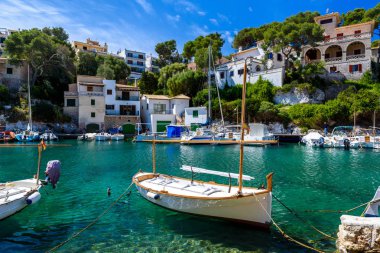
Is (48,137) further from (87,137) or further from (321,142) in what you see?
(321,142)

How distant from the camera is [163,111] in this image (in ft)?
199

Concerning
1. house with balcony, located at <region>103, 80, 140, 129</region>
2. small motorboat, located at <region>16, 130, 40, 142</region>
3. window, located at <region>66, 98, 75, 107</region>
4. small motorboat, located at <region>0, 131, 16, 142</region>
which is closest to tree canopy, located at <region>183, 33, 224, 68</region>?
house with balcony, located at <region>103, 80, 140, 129</region>

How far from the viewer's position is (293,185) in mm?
18328

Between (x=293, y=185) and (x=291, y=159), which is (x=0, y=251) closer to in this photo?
(x=293, y=185)

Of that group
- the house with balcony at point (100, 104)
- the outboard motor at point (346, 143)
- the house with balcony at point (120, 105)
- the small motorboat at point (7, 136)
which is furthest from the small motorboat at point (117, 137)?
the outboard motor at point (346, 143)

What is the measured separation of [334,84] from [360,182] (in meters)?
41.1

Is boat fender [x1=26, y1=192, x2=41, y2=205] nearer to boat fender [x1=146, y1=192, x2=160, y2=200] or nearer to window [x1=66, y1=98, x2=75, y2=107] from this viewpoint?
boat fender [x1=146, y1=192, x2=160, y2=200]

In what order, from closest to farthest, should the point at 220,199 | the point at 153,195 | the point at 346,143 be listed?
Answer: the point at 220,199 < the point at 153,195 < the point at 346,143

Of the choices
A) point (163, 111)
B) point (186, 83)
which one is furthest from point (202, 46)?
point (163, 111)

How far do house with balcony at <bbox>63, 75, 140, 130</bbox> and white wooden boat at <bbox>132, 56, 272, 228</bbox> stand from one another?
4679cm

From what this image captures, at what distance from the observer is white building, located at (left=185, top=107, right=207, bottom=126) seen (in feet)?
185

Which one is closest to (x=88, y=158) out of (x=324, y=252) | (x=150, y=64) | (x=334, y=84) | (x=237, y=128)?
(x=324, y=252)

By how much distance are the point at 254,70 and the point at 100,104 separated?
114 ft

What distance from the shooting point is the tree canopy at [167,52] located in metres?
83.5
